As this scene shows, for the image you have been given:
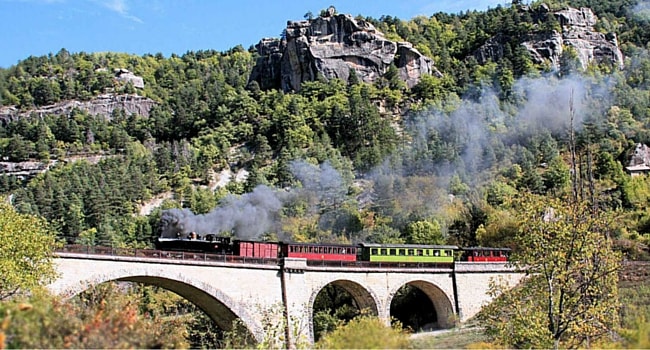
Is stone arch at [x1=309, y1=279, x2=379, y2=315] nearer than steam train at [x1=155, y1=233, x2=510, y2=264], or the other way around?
steam train at [x1=155, y1=233, x2=510, y2=264]

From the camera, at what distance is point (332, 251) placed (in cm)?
4328

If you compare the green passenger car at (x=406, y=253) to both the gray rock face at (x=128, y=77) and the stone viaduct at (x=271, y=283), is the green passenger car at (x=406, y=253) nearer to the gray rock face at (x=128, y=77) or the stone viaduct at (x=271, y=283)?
the stone viaduct at (x=271, y=283)

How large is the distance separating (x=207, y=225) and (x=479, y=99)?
60.7 meters

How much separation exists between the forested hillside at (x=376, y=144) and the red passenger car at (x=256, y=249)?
2050cm

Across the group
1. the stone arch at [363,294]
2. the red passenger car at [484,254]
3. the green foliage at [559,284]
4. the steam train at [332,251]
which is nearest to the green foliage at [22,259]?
the steam train at [332,251]

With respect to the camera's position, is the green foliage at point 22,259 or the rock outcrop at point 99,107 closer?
the green foliage at point 22,259

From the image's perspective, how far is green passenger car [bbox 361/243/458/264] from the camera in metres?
45.3

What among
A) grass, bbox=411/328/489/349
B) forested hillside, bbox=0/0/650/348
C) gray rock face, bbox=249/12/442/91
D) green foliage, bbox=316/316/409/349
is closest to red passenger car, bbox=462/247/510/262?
forested hillside, bbox=0/0/650/348

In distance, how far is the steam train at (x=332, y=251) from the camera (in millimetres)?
38531

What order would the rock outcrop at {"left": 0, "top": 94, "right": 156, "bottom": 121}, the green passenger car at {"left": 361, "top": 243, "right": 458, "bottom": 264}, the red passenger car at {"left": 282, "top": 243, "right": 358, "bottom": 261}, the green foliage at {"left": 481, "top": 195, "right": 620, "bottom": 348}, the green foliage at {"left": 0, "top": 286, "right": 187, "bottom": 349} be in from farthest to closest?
1. the rock outcrop at {"left": 0, "top": 94, "right": 156, "bottom": 121}
2. the green passenger car at {"left": 361, "top": 243, "right": 458, "bottom": 264}
3. the red passenger car at {"left": 282, "top": 243, "right": 358, "bottom": 261}
4. the green foliage at {"left": 481, "top": 195, "right": 620, "bottom": 348}
5. the green foliage at {"left": 0, "top": 286, "right": 187, "bottom": 349}

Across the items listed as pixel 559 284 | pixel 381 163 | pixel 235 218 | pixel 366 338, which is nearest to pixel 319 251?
pixel 559 284

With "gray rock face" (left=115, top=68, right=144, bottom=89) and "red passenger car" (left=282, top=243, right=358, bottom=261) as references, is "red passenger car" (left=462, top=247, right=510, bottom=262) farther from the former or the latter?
"gray rock face" (left=115, top=68, right=144, bottom=89)

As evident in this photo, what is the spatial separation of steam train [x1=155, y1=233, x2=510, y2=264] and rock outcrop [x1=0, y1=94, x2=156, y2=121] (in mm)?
96665

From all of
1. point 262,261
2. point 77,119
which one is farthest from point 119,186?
point 262,261
